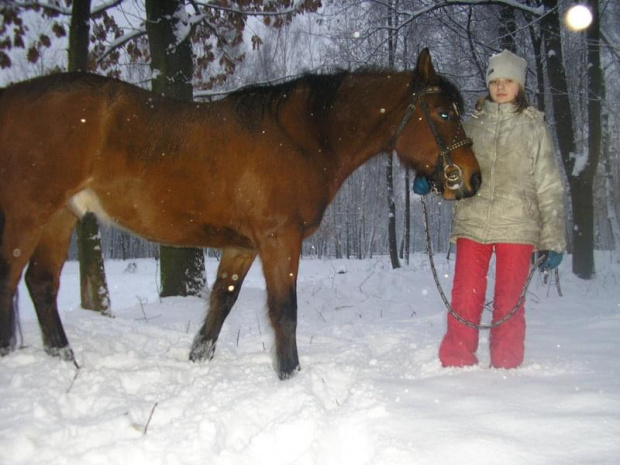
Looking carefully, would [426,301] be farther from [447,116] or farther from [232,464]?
[232,464]

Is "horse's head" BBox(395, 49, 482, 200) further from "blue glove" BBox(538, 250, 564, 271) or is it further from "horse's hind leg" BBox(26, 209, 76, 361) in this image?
"horse's hind leg" BBox(26, 209, 76, 361)

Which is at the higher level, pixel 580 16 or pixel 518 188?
pixel 580 16

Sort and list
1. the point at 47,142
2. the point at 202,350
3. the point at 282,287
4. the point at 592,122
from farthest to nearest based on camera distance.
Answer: the point at 592,122 < the point at 202,350 < the point at 282,287 < the point at 47,142

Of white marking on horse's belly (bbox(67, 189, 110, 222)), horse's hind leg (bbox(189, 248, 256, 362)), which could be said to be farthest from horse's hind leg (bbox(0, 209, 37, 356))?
horse's hind leg (bbox(189, 248, 256, 362))

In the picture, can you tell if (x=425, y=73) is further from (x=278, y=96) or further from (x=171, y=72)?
(x=171, y=72)

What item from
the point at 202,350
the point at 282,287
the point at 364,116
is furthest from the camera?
the point at 202,350

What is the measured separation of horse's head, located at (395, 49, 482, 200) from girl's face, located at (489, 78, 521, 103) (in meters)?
0.23

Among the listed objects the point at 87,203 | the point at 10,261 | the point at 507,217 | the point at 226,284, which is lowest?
the point at 226,284

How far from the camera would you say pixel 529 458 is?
5.66ft

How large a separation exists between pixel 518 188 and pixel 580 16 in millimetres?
8312

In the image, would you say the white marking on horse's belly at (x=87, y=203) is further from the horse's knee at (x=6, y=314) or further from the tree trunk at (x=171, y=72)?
the tree trunk at (x=171, y=72)

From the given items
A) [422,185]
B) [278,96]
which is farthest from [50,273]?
[422,185]

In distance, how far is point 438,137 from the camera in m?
3.09

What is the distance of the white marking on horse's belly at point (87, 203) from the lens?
3.02m
